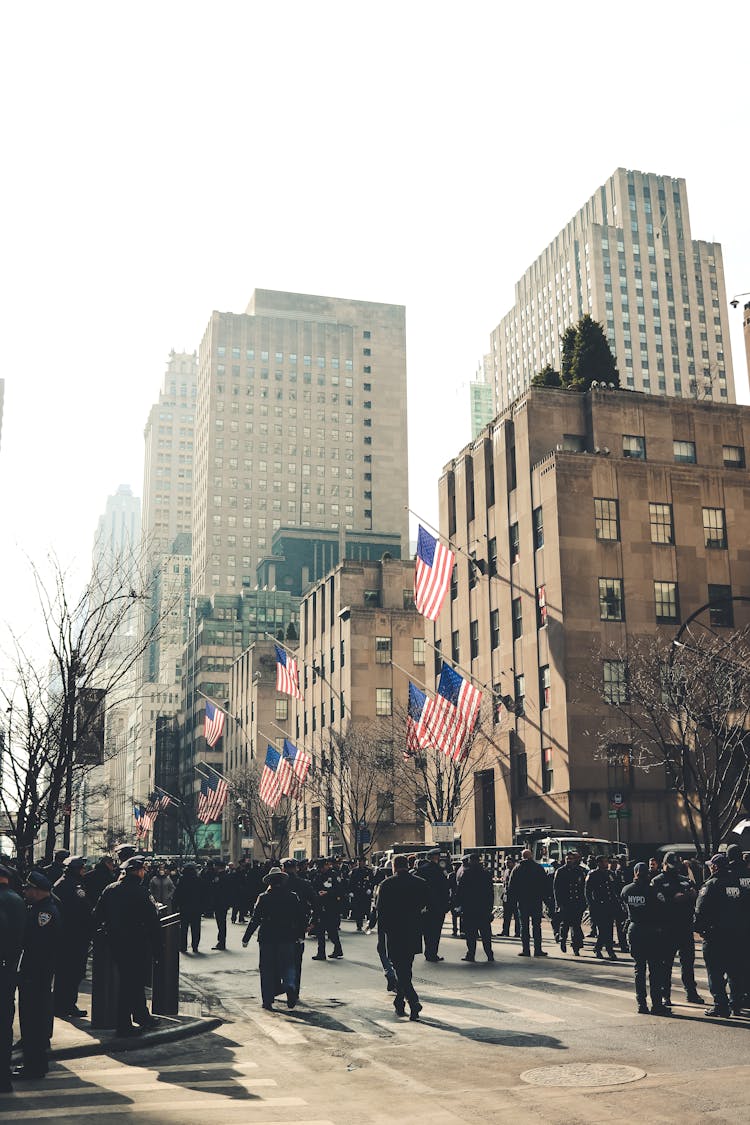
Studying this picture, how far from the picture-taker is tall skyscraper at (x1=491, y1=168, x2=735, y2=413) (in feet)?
527

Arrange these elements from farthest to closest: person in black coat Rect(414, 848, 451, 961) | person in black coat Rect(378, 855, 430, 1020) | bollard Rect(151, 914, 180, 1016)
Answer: person in black coat Rect(414, 848, 451, 961)
bollard Rect(151, 914, 180, 1016)
person in black coat Rect(378, 855, 430, 1020)

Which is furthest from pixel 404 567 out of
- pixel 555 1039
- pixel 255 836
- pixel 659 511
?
pixel 555 1039

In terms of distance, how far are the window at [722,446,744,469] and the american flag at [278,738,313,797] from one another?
1090 inches

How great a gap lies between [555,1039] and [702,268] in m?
167

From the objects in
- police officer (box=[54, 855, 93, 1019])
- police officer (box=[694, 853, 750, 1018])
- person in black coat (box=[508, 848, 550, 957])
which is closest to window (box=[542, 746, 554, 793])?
person in black coat (box=[508, 848, 550, 957])

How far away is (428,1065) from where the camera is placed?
1146cm

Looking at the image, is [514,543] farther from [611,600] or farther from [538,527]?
[611,600]

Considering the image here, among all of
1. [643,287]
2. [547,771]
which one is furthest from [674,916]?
[643,287]

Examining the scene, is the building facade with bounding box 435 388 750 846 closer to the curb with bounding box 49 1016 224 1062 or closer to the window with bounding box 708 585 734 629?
the window with bounding box 708 585 734 629

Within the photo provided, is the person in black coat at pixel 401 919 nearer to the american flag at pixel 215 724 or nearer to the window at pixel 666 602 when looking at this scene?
the window at pixel 666 602

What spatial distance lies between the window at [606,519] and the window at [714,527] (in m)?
5.01

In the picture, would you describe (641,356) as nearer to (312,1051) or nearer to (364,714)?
(364,714)

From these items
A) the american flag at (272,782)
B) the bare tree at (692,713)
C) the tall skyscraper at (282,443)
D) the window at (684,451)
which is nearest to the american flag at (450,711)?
the bare tree at (692,713)

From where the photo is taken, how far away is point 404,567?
302ft
